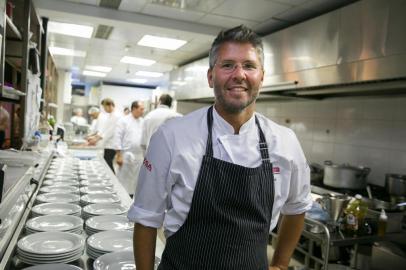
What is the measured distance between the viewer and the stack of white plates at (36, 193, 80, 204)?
192 centimetres

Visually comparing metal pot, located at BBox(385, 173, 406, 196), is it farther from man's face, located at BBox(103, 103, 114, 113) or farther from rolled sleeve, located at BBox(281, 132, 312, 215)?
man's face, located at BBox(103, 103, 114, 113)

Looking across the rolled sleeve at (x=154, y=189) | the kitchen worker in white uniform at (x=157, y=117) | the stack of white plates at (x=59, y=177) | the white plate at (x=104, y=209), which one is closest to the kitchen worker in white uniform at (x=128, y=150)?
the kitchen worker in white uniform at (x=157, y=117)

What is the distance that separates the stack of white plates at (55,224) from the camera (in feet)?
4.83

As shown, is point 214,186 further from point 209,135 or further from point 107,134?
point 107,134

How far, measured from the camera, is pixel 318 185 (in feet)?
11.2

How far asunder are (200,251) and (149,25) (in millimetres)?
3510

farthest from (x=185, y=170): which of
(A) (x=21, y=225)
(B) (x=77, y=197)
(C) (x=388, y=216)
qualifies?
(C) (x=388, y=216)

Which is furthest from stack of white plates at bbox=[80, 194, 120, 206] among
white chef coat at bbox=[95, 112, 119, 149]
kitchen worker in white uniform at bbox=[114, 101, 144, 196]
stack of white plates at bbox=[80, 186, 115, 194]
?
white chef coat at bbox=[95, 112, 119, 149]

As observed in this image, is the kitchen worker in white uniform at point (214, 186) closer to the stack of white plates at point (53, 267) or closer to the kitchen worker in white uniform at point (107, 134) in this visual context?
the stack of white plates at point (53, 267)

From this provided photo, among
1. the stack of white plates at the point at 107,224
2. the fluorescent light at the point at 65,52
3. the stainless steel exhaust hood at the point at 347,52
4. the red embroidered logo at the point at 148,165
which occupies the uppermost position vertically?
the fluorescent light at the point at 65,52

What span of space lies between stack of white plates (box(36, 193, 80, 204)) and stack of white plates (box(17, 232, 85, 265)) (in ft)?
1.80

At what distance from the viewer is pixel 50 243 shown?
136 centimetres

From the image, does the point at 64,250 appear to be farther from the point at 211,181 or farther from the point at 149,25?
the point at 149,25

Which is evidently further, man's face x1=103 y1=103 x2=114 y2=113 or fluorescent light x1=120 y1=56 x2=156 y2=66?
fluorescent light x1=120 y1=56 x2=156 y2=66
